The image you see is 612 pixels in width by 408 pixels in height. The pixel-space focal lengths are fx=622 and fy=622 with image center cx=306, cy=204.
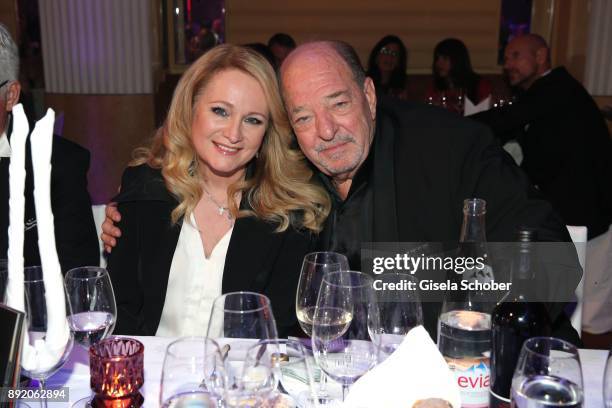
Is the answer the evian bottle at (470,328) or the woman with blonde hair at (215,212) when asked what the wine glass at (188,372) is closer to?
the evian bottle at (470,328)

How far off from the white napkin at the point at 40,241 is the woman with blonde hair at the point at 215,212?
0.93 meters

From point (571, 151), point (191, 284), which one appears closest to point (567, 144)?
point (571, 151)

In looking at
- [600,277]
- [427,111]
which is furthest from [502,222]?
[600,277]

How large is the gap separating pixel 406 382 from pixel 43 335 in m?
0.68

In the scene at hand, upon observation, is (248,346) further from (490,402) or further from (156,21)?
(156,21)

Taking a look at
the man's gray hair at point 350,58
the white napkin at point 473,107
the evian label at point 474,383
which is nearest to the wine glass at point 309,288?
the evian label at point 474,383

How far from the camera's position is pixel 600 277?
3.65 metres

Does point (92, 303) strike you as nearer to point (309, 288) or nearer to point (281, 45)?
point (309, 288)

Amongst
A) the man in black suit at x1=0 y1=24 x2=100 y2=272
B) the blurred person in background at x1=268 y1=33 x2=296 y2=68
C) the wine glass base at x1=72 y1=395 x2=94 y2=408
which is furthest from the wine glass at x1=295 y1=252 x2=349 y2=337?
the blurred person in background at x1=268 y1=33 x2=296 y2=68

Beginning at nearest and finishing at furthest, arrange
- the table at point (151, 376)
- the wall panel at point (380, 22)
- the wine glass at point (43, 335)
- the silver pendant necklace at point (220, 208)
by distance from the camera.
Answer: the wine glass at point (43, 335), the table at point (151, 376), the silver pendant necklace at point (220, 208), the wall panel at point (380, 22)

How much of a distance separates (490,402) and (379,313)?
253 mm

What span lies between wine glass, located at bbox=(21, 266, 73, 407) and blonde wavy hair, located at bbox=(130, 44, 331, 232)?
39.5 inches

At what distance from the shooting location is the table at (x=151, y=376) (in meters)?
1.31

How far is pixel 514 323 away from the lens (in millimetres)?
1234
